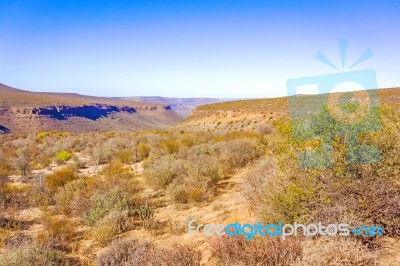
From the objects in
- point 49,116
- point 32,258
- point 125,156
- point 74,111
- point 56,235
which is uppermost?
point 74,111

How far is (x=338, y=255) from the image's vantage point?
331 centimetres

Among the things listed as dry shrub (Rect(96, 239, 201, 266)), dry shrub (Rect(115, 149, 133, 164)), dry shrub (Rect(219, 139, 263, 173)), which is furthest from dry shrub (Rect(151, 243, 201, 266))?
dry shrub (Rect(115, 149, 133, 164))

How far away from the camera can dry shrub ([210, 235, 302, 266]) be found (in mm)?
3533

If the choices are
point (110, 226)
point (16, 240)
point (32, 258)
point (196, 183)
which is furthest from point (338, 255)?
point (16, 240)

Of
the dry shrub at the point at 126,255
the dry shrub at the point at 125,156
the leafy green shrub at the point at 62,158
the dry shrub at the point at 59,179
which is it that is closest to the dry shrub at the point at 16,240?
the dry shrub at the point at 126,255

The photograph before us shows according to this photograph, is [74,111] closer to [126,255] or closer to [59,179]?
[59,179]

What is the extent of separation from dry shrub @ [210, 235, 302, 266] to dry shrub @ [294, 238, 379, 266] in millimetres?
160

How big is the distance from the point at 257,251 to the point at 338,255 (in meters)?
0.97

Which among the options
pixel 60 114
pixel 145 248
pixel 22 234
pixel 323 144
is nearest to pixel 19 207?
pixel 22 234

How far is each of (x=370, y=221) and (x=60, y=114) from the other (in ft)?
279

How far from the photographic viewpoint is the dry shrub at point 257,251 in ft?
11.6

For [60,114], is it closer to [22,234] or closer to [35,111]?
[35,111]

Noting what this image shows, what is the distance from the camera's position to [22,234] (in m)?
5.77

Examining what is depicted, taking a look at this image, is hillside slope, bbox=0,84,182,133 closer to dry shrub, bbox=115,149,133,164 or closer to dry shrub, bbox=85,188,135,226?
dry shrub, bbox=115,149,133,164
